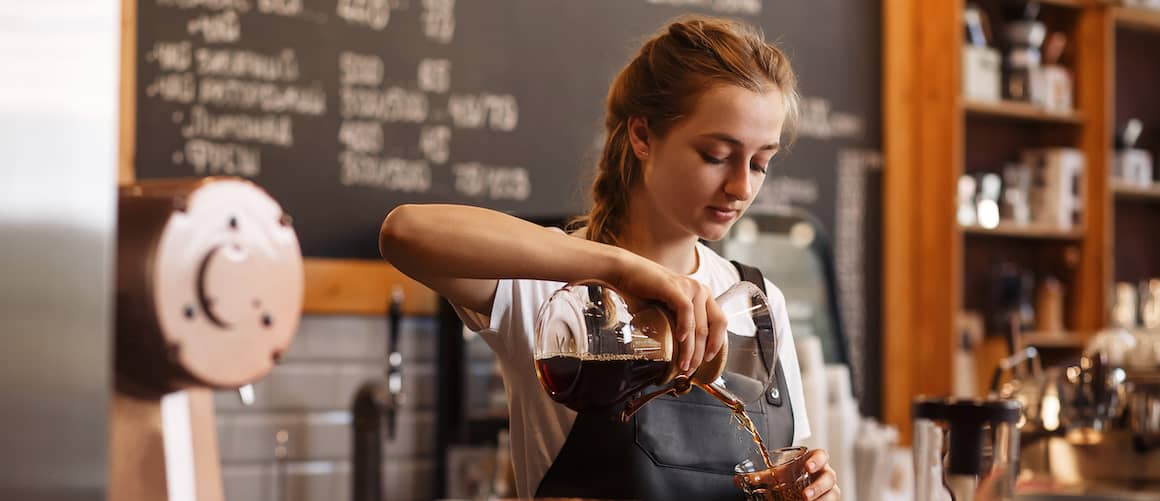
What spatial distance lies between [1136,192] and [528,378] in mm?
3653

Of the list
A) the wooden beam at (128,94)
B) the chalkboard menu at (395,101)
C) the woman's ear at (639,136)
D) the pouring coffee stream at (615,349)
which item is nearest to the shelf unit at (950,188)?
the chalkboard menu at (395,101)

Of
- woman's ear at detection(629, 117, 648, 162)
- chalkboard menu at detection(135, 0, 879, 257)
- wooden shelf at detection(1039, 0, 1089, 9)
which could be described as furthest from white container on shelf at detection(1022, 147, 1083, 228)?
woman's ear at detection(629, 117, 648, 162)

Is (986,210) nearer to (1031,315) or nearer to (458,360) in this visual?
(1031,315)

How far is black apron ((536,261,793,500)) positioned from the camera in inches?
50.9

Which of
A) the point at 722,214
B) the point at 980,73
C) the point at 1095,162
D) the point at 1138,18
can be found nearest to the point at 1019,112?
the point at 980,73

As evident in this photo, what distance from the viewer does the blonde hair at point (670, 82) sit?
4.50 feet

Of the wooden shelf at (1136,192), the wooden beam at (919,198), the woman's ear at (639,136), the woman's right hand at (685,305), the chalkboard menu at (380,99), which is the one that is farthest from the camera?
the wooden shelf at (1136,192)

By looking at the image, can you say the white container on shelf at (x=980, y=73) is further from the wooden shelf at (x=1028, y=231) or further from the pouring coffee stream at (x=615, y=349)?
the pouring coffee stream at (x=615, y=349)

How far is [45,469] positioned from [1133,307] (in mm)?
4302

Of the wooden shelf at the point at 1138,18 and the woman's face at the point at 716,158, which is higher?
the wooden shelf at the point at 1138,18

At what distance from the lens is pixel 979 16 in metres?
4.11

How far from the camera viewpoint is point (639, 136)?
143cm

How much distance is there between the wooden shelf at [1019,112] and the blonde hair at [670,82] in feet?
8.81

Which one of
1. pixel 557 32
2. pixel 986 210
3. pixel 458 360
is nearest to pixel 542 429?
pixel 458 360
